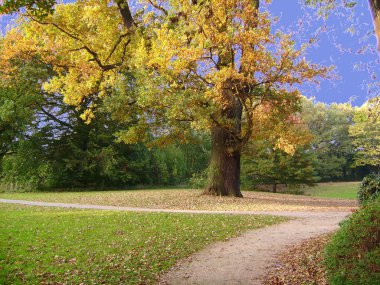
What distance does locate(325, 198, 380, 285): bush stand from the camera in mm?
4562

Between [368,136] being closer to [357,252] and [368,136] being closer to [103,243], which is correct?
[103,243]

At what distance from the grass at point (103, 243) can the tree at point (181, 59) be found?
5.58 meters

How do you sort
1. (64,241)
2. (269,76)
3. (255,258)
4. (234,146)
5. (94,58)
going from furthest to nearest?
(234,146), (94,58), (269,76), (64,241), (255,258)

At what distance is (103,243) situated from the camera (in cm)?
879

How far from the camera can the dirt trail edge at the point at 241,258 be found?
626 cm

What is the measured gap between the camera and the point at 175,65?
14.9 m

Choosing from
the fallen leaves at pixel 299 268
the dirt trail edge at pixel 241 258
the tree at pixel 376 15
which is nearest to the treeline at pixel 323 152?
the tree at pixel 376 15

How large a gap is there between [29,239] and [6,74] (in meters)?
22.6

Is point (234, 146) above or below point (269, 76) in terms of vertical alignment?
below

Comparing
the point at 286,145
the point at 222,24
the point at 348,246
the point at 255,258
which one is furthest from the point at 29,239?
the point at 286,145

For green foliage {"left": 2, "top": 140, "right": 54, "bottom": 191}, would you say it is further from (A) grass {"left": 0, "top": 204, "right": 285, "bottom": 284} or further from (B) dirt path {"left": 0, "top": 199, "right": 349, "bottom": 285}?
(B) dirt path {"left": 0, "top": 199, "right": 349, "bottom": 285}

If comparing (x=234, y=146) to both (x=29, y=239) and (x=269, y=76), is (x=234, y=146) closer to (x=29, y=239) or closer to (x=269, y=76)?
(x=269, y=76)

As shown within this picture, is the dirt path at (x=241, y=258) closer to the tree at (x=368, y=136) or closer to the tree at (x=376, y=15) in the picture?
the tree at (x=368, y=136)

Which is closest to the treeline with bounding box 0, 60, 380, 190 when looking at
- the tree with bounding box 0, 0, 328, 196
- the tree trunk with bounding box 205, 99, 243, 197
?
the tree trunk with bounding box 205, 99, 243, 197
